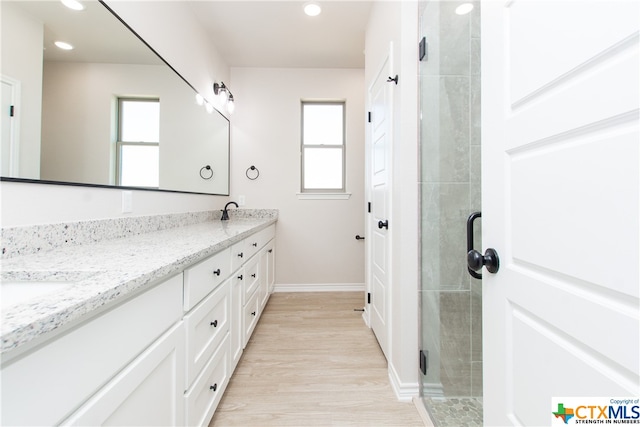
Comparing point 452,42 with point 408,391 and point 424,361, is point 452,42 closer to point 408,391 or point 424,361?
point 424,361

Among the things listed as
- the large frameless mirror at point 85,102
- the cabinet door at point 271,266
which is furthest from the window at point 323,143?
the large frameless mirror at point 85,102

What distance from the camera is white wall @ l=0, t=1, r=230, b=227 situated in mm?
972

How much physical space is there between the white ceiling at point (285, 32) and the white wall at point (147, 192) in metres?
0.18

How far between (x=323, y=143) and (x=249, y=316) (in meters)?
2.24

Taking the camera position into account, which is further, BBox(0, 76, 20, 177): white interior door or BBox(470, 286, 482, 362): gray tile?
BBox(470, 286, 482, 362): gray tile

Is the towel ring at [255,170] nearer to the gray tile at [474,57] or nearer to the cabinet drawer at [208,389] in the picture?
the cabinet drawer at [208,389]

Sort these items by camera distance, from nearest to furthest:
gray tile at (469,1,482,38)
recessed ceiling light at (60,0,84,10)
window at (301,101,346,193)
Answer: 1. recessed ceiling light at (60,0,84,10)
2. gray tile at (469,1,482,38)
3. window at (301,101,346,193)

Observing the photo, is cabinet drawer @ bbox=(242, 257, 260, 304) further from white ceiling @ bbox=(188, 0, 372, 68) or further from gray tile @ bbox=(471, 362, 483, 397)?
white ceiling @ bbox=(188, 0, 372, 68)

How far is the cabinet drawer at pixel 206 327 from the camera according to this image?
3.28 ft

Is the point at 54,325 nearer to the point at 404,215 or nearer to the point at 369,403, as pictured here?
the point at 404,215

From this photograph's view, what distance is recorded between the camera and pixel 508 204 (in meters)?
0.69

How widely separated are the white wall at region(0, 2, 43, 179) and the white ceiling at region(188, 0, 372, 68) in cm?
165

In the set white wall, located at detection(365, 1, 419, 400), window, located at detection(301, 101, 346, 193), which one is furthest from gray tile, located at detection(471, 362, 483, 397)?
window, located at detection(301, 101, 346, 193)

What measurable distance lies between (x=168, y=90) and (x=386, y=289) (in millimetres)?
2046
